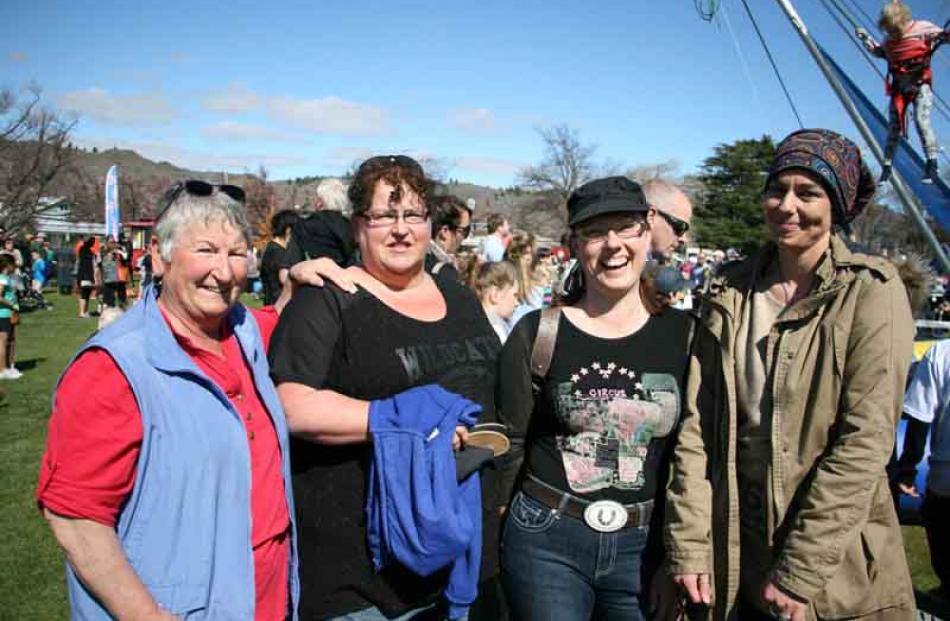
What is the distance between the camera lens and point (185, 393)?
1.88 m

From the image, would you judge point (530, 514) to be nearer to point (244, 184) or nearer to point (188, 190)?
point (188, 190)

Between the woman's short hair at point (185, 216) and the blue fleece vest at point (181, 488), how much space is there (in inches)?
7.9

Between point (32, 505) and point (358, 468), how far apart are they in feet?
16.4

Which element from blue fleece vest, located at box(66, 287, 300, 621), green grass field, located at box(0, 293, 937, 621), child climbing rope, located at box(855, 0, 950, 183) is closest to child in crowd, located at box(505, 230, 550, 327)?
Answer: green grass field, located at box(0, 293, 937, 621)

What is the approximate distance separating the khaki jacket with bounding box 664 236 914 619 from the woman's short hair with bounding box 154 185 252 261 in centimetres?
166

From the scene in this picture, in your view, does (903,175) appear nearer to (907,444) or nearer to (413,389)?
(907,444)

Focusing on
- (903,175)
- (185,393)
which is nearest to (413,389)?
(185,393)

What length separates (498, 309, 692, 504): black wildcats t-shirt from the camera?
237 cm

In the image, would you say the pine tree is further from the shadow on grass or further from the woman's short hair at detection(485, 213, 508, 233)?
the shadow on grass

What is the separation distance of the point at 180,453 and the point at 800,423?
71.5 inches

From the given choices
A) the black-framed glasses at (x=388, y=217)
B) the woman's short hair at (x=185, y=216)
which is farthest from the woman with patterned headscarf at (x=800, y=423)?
the woman's short hair at (x=185, y=216)

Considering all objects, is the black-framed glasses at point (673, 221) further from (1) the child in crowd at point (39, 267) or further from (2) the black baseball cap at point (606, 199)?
(1) the child in crowd at point (39, 267)

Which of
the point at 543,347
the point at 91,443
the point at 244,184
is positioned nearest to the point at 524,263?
the point at 543,347

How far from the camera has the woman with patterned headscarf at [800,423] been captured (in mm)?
1980
